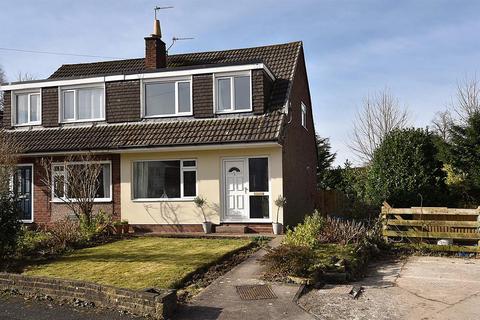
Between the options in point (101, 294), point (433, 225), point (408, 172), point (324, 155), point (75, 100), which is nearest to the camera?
point (101, 294)

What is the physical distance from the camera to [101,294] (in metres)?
7.83

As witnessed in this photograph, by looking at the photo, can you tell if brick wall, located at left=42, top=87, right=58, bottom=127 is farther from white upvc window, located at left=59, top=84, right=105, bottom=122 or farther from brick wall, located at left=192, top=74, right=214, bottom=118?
brick wall, located at left=192, top=74, right=214, bottom=118

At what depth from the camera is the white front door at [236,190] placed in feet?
53.3

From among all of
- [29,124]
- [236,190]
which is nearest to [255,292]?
[236,190]

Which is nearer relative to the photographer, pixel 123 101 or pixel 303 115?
pixel 123 101

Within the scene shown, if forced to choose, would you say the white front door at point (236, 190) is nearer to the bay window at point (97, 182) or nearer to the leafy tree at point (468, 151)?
the bay window at point (97, 182)

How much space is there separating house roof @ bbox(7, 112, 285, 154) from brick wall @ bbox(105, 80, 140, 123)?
1.07 feet

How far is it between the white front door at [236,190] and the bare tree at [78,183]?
4.40m

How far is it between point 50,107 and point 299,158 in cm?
1000

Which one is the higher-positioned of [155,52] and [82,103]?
[155,52]

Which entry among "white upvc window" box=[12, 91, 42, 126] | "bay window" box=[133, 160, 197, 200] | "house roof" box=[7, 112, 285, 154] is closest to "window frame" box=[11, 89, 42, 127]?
"white upvc window" box=[12, 91, 42, 126]

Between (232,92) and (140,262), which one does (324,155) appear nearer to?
(232,92)

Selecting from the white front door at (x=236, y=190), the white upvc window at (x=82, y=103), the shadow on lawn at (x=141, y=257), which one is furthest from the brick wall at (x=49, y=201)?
the shadow on lawn at (x=141, y=257)

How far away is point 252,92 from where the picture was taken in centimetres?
1667
